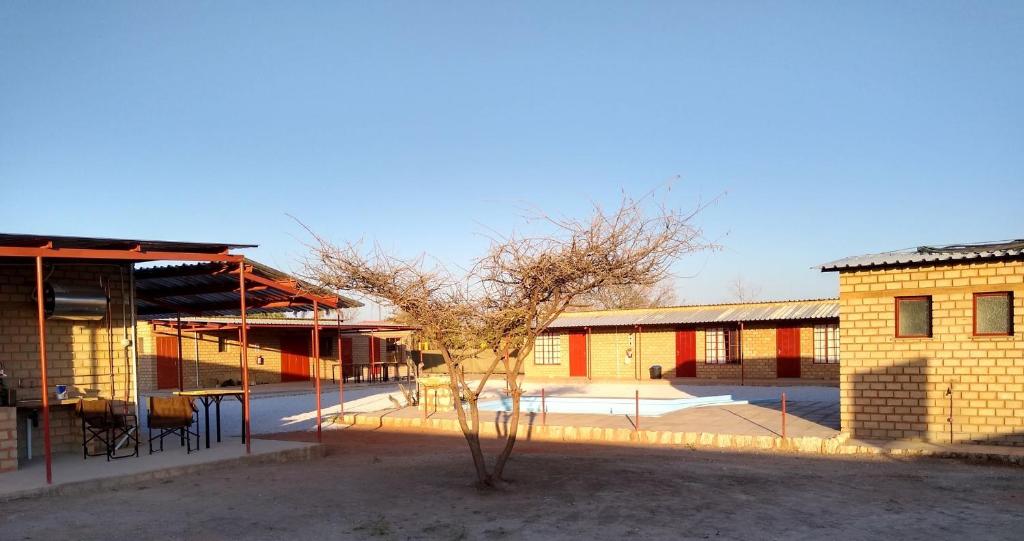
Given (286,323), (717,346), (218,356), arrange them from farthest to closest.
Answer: (286,323) → (218,356) → (717,346)

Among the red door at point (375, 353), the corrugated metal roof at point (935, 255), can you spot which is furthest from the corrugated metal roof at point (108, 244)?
the red door at point (375, 353)

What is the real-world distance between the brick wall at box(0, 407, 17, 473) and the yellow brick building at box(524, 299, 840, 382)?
20.7 metres

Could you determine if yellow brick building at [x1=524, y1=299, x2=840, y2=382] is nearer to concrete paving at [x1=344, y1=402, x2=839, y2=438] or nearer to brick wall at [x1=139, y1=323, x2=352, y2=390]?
concrete paving at [x1=344, y1=402, x2=839, y2=438]

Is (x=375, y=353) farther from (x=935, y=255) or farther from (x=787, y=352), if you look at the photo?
(x=935, y=255)

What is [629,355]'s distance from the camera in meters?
30.4

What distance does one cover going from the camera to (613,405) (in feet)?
60.7

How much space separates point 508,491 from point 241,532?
2916 mm

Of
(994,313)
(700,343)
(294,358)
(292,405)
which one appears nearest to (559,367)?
(700,343)

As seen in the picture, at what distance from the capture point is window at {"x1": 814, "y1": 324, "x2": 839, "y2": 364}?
25.5 meters

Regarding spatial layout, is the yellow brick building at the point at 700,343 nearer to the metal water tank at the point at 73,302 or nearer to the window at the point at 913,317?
the window at the point at 913,317

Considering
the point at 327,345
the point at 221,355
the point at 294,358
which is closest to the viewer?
the point at 221,355

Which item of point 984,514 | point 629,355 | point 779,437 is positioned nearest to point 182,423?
point 779,437

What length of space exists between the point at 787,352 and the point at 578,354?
28.4 ft

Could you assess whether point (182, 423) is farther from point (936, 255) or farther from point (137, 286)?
point (936, 255)
